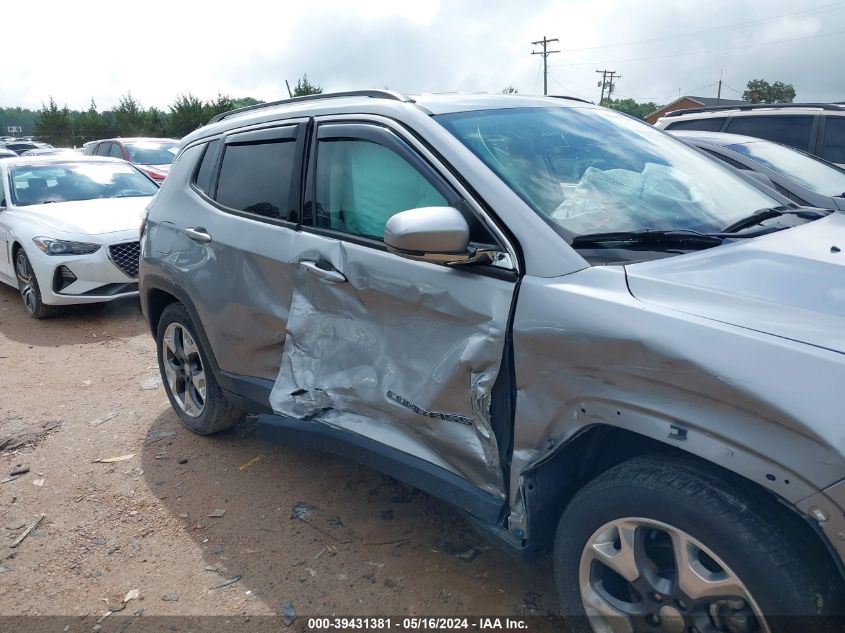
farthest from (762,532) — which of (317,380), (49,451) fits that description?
(49,451)

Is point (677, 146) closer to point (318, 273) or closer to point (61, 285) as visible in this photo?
point (318, 273)

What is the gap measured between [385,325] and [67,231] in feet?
18.3

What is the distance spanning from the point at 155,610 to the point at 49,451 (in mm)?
1924

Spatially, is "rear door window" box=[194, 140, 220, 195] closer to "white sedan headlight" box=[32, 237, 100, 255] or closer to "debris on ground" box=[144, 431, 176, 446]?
"debris on ground" box=[144, 431, 176, 446]

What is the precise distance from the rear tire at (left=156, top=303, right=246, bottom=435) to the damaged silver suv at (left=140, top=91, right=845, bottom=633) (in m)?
0.37

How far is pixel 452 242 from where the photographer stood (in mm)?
2232

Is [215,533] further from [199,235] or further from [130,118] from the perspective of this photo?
[130,118]

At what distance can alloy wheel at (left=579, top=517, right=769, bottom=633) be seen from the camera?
178 cm

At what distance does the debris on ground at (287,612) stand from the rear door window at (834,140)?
7.90 meters

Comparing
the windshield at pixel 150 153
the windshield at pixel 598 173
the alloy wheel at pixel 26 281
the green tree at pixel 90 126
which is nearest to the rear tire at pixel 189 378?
the windshield at pixel 598 173

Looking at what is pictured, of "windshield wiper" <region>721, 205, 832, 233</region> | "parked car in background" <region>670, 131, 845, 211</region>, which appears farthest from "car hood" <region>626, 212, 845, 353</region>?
"parked car in background" <region>670, 131, 845, 211</region>

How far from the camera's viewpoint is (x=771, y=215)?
2688 millimetres

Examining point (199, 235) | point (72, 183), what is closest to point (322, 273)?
point (199, 235)

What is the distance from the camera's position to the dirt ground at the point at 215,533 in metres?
2.77
